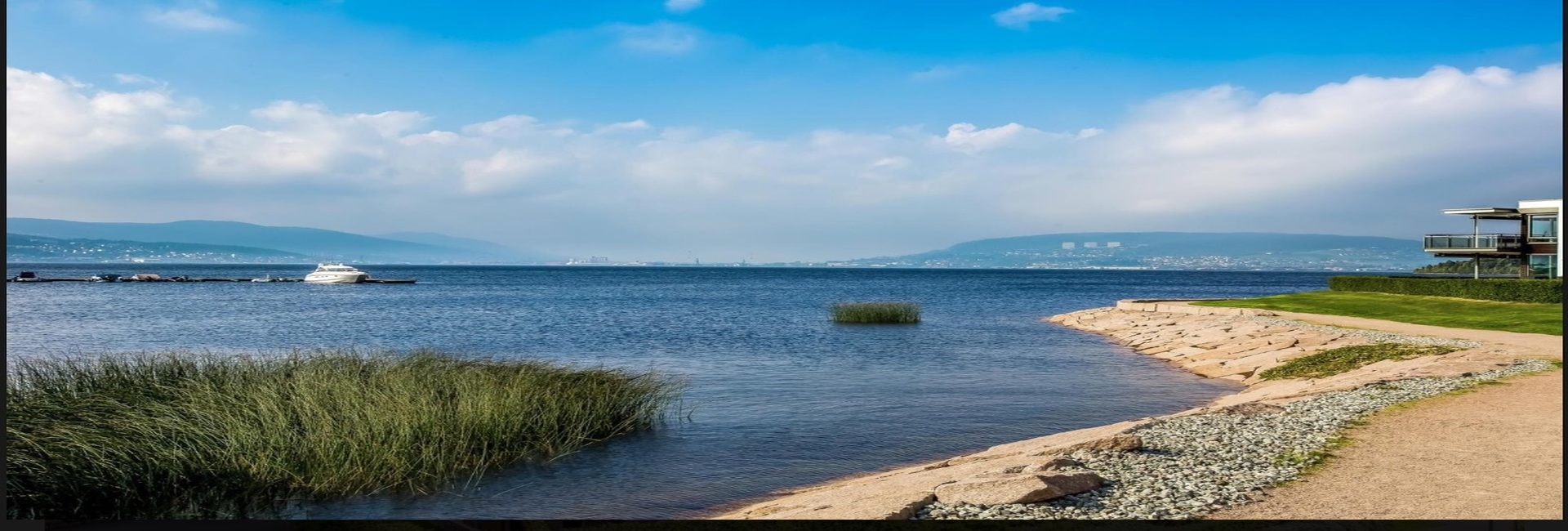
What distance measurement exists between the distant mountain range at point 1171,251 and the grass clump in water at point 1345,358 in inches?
3253

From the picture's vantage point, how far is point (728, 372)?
22.8 meters

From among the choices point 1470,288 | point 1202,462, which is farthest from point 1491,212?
point 1202,462

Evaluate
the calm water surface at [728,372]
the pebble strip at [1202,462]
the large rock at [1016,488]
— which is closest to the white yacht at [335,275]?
the calm water surface at [728,372]

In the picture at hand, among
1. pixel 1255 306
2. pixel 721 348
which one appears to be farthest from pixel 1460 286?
pixel 721 348

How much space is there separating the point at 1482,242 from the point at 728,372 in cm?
3953

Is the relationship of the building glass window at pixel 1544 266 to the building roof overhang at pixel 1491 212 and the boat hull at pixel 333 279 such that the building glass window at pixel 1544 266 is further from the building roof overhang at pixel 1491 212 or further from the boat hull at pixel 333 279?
the boat hull at pixel 333 279

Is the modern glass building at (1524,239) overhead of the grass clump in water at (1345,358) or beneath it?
overhead

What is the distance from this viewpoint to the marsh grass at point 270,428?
30.9 feet

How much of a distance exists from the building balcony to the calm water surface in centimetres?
1797

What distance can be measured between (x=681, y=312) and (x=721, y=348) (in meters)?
22.0

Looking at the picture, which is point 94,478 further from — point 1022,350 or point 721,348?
point 1022,350

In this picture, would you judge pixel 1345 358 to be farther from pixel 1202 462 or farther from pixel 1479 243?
pixel 1479 243

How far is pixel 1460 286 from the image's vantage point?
36.4 m

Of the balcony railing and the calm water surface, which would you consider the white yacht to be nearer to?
the calm water surface
